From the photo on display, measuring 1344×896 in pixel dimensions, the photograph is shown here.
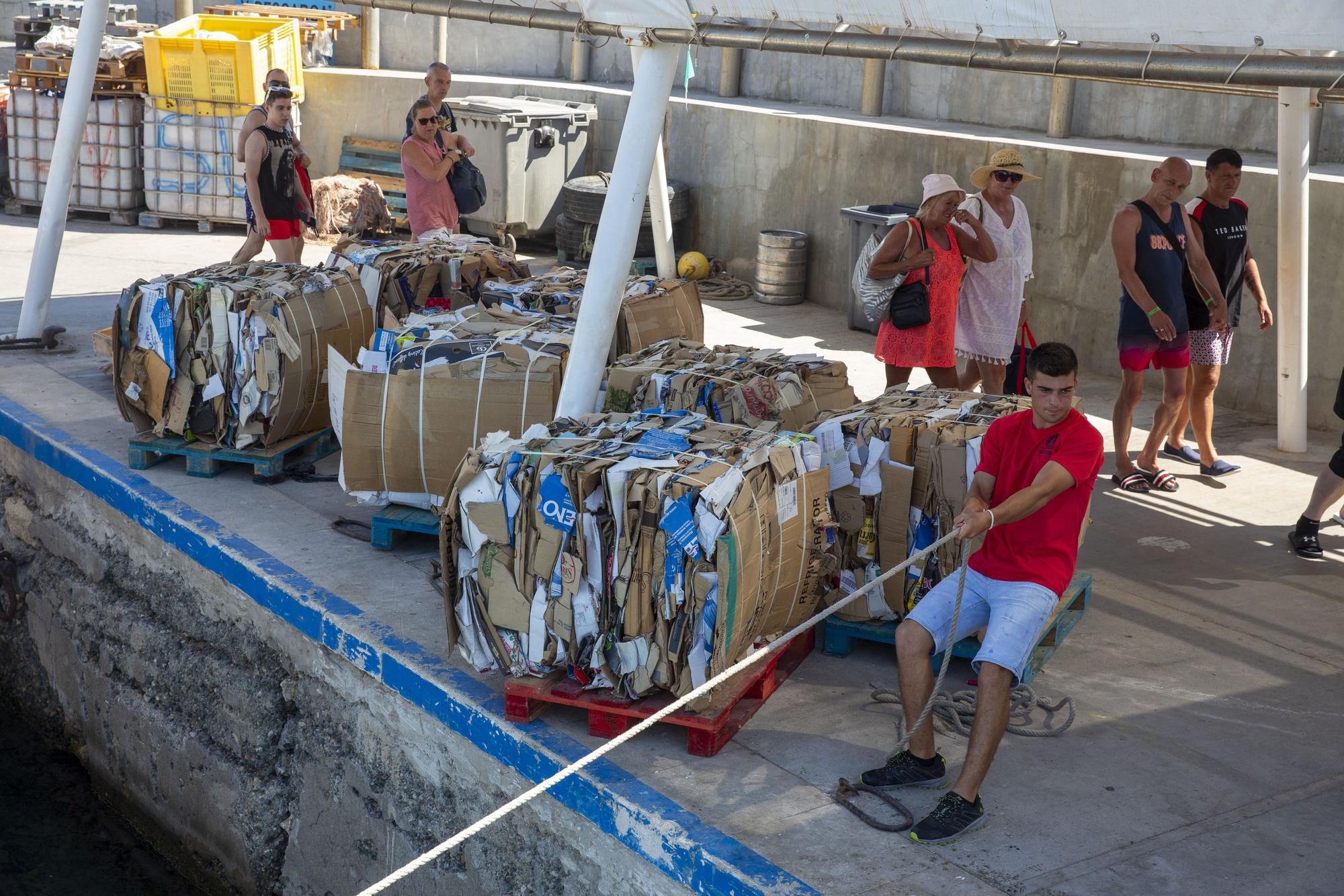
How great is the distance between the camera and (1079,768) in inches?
191

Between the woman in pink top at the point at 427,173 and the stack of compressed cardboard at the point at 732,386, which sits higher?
the woman in pink top at the point at 427,173

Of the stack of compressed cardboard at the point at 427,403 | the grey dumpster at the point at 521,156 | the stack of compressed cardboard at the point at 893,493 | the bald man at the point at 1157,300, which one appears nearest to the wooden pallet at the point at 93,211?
the grey dumpster at the point at 521,156

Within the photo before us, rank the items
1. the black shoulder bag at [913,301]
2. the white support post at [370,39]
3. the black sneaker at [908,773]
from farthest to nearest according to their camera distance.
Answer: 1. the white support post at [370,39]
2. the black shoulder bag at [913,301]
3. the black sneaker at [908,773]

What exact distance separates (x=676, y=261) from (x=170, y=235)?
6229 mm

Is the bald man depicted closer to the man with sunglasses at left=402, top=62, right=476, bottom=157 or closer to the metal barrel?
the man with sunglasses at left=402, top=62, right=476, bottom=157

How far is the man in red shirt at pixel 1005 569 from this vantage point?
4422 millimetres

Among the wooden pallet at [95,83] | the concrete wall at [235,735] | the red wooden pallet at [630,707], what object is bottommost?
the concrete wall at [235,735]

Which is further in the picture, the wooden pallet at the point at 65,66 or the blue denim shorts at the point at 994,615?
the wooden pallet at the point at 65,66

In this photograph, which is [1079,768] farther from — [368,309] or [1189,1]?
[368,309]

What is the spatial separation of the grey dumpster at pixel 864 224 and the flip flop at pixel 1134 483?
4147mm

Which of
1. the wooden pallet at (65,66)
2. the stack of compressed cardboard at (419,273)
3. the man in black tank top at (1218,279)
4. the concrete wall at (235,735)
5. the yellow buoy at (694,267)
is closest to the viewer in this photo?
the concrete wall at (235,735)

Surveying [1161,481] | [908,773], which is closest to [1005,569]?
[908,773]

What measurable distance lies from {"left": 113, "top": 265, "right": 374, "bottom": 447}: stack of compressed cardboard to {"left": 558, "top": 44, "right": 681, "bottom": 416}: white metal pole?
1951 mm

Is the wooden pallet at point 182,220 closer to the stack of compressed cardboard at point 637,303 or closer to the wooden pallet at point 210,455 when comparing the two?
the stack of compressed cardboard at point 637,303
